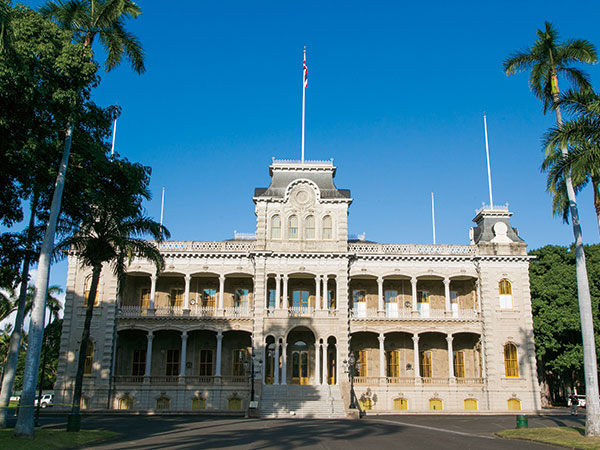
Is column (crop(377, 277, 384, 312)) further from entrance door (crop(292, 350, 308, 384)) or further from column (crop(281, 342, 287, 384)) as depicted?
column (crop(281, 342, 287, 384))

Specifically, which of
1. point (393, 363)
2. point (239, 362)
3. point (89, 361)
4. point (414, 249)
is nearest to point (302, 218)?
point (414, 249)

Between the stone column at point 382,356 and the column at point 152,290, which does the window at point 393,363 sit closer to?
the stone column at point 382,356

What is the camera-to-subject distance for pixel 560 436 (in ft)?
74.3

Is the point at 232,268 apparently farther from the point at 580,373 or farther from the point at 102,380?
the point at 580,373

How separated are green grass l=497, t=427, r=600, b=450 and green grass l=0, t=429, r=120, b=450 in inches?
652

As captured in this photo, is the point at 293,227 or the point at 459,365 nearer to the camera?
the point at 293,227

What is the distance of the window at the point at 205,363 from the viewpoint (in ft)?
137

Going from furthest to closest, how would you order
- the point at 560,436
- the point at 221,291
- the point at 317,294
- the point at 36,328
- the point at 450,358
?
the point at 221,291 → the point at 450,358 → the point at 317,294 → the point at 560,436 → the point at 36,328

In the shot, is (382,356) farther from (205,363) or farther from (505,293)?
(205,363)

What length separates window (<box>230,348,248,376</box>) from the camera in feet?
137

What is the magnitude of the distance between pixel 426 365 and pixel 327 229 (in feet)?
40.7

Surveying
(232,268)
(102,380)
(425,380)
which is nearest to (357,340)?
(425,380)

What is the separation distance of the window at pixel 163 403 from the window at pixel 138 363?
10.4 ft

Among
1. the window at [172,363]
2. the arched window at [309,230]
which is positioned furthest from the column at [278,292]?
the window at [172,363]
